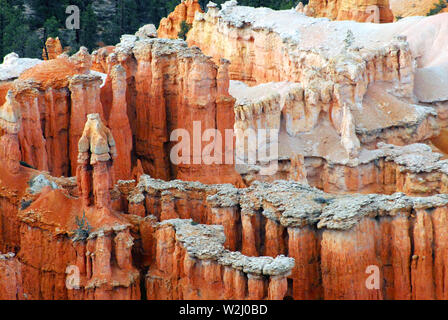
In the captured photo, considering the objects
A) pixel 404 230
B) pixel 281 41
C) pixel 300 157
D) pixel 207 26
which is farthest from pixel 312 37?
pixel 404 230

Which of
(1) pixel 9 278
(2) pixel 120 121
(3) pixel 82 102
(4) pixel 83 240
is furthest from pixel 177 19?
(1) pixel 9 278

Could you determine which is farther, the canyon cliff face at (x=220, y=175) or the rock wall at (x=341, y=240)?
the rock wall at (x=341, y=240)

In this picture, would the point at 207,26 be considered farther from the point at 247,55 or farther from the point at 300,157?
the point at 300,157

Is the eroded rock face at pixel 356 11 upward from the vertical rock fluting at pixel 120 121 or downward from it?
upward

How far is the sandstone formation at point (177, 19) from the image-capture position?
74.1m

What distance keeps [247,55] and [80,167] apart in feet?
107

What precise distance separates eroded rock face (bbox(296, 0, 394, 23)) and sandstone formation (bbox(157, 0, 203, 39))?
7.30m

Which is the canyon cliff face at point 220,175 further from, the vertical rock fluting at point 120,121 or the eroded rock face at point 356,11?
the eroded rock face at point 356,11

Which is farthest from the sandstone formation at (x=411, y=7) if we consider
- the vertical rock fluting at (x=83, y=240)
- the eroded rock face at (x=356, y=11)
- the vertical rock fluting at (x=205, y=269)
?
the vertical rock fluting at (x=83, y=240)

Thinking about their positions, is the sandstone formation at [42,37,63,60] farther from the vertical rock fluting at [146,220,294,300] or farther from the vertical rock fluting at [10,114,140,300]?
the vertical rock fluting at [146,220,294,300]

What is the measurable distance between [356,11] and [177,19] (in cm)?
1204

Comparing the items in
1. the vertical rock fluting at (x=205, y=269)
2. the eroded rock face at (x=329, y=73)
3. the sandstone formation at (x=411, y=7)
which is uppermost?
the sandstone formation at (x=411, y=7)

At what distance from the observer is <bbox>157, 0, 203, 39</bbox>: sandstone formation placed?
74062 mm

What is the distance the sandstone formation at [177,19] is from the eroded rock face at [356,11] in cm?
730
